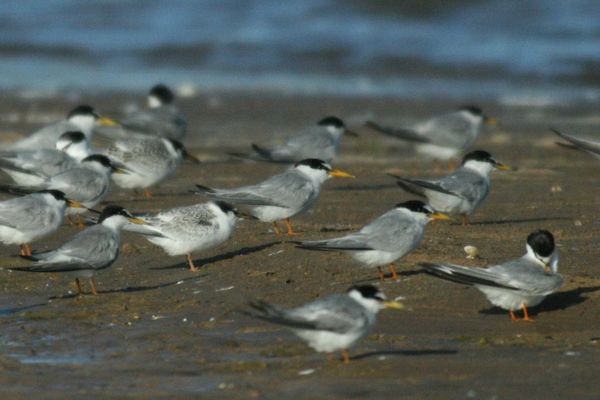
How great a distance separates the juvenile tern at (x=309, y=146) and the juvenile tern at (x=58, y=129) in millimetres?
1903

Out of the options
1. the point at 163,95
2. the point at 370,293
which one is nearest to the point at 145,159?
the point at 163,95

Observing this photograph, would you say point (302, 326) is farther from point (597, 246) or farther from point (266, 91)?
point (266, 91)

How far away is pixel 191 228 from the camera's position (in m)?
7.52

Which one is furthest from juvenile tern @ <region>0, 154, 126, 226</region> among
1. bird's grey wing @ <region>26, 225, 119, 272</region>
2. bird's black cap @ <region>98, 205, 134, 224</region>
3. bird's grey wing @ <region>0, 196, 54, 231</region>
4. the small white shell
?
the small white shell

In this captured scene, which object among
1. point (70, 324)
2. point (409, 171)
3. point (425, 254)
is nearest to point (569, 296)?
point (425, 254)

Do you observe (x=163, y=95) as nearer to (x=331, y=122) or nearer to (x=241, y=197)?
(x=331, y=122)

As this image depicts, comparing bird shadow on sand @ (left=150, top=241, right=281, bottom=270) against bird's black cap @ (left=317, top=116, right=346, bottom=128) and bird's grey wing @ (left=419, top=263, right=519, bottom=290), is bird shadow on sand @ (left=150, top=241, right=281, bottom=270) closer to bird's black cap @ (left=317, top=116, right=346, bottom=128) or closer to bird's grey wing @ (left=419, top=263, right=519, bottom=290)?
bird's grey wing @ (left=419, top=263, right=519, bottom=290)

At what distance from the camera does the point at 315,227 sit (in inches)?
A: 341

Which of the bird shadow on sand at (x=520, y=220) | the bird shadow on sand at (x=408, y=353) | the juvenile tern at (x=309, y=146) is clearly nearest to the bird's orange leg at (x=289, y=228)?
the bird shadow on sand at (x=520, y=220)

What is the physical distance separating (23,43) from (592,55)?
9807 millimetres

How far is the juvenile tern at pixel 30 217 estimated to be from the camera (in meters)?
7.93

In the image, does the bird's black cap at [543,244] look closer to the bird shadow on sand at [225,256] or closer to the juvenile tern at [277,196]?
the bird shadow on sand at [225,256]

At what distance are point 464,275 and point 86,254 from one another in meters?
2.21

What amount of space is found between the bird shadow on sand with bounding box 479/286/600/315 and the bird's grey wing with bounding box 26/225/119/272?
213 cm
